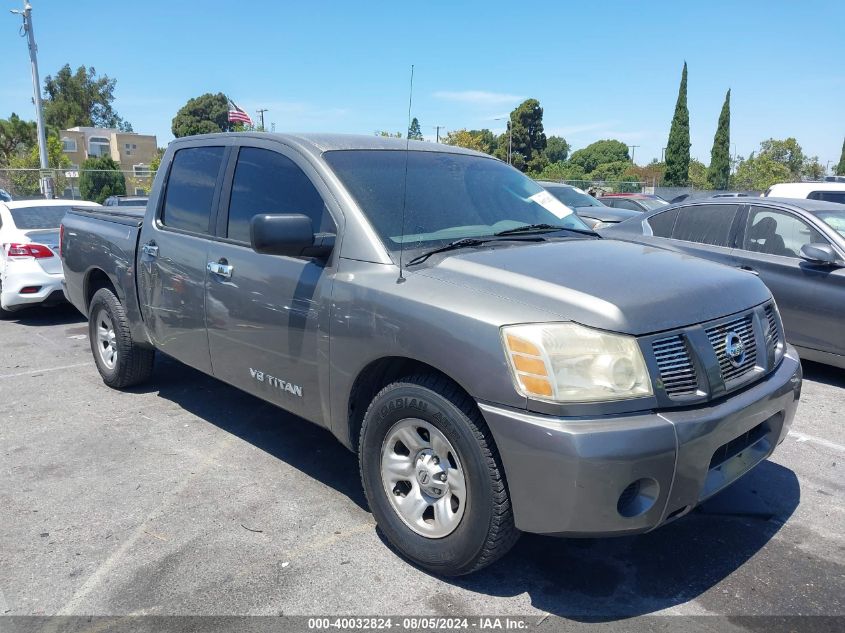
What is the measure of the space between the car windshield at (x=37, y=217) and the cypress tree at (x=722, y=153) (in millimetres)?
44169

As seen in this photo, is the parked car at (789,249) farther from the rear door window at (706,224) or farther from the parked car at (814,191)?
the parked car at (814,191)

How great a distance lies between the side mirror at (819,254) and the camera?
5703 mm

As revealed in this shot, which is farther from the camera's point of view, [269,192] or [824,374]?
[824,374]

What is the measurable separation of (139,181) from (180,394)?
104 feet

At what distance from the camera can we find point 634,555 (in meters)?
3.24

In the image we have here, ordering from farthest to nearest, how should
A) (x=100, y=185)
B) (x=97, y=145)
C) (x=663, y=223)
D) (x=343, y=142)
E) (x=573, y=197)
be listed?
(x=97, y=145), (x=100, y=185), (x=573, y=197), (x=663, y=223), (x=343, y=142)

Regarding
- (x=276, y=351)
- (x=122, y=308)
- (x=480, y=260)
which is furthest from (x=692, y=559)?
(x=122, y=308)

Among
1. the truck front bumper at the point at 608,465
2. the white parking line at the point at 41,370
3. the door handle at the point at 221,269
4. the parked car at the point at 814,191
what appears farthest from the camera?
the parked car at the point at 814,191

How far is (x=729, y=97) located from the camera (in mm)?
46875

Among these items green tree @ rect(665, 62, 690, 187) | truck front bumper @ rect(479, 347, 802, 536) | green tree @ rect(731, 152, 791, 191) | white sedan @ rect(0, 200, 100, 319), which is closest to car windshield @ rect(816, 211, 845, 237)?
truck front bumper @ rect(479, 347, 802, 536)

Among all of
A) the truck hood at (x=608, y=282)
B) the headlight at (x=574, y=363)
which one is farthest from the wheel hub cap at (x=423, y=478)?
the truck hood at (x=608, y=282)

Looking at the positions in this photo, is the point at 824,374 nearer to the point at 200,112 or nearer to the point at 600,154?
the point at 200,112

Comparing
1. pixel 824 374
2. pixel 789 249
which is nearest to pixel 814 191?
pixel 789 249

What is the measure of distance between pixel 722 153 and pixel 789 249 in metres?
44.6
